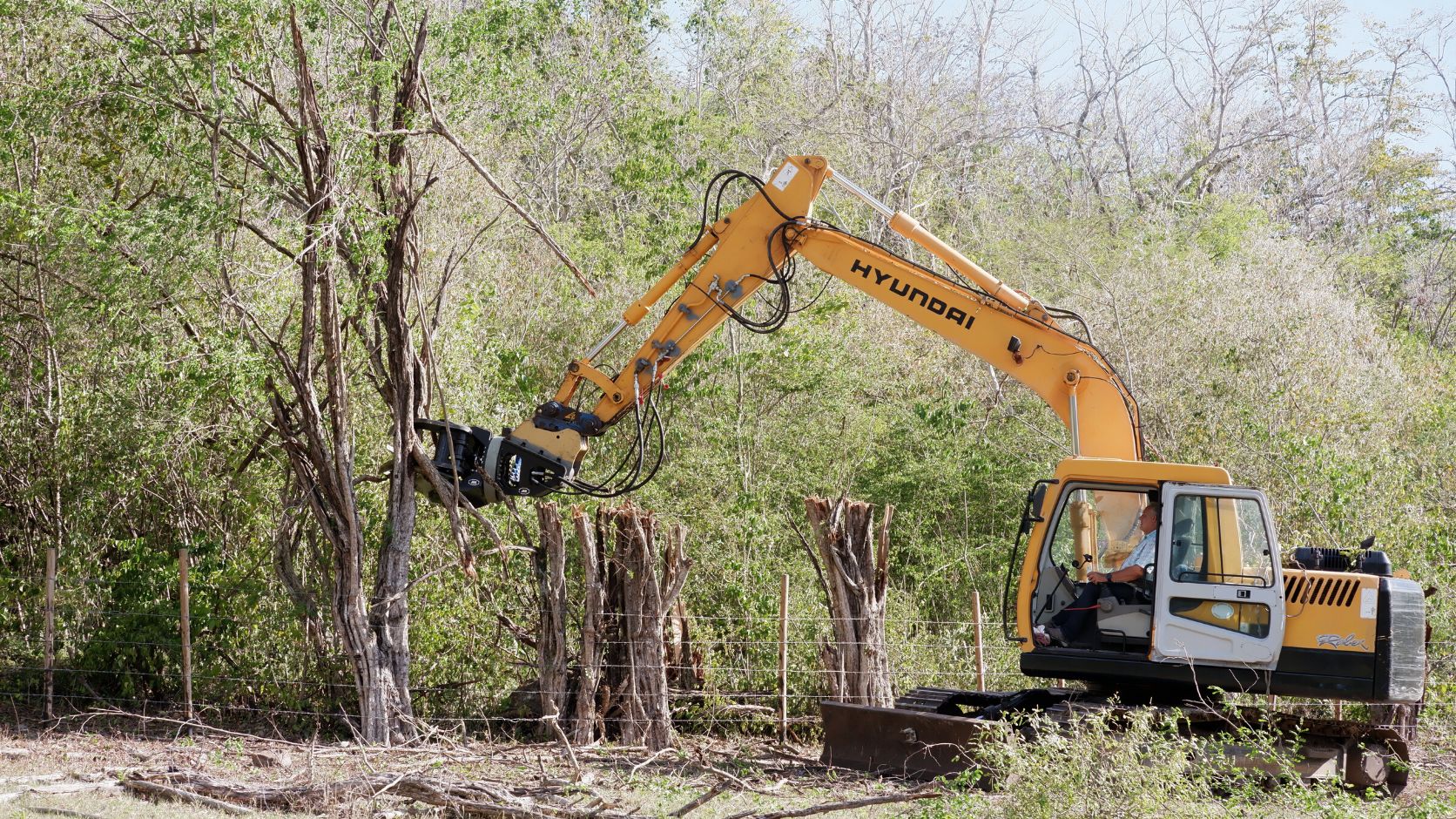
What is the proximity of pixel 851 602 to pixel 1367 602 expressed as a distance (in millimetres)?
3969

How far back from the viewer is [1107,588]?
8453mm

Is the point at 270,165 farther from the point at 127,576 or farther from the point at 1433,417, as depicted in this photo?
the point at 1433,417

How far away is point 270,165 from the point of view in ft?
31.6

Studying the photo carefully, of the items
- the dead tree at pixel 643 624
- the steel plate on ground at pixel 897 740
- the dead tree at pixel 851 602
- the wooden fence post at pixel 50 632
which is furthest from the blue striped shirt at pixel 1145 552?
the wooden fence post at pixel 50 632

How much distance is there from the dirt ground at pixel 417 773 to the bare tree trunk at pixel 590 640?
0.36 meters

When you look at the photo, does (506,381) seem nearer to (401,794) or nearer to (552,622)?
(552,622)

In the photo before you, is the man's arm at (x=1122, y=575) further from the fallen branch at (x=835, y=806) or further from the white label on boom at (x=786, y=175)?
the white label on boom at (x=786, y=175)

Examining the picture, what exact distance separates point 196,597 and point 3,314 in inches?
136

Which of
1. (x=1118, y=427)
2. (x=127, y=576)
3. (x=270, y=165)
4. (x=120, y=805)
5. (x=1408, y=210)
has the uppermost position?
(x=1408, y=210)

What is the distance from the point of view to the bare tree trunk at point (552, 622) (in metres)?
10.3

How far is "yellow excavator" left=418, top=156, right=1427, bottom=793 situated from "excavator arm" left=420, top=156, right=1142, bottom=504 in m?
0.01

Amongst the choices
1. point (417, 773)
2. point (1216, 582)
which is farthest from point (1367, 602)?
point (417, 773)

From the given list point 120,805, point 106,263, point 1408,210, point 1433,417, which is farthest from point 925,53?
point 120,805

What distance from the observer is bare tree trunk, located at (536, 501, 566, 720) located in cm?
1028
